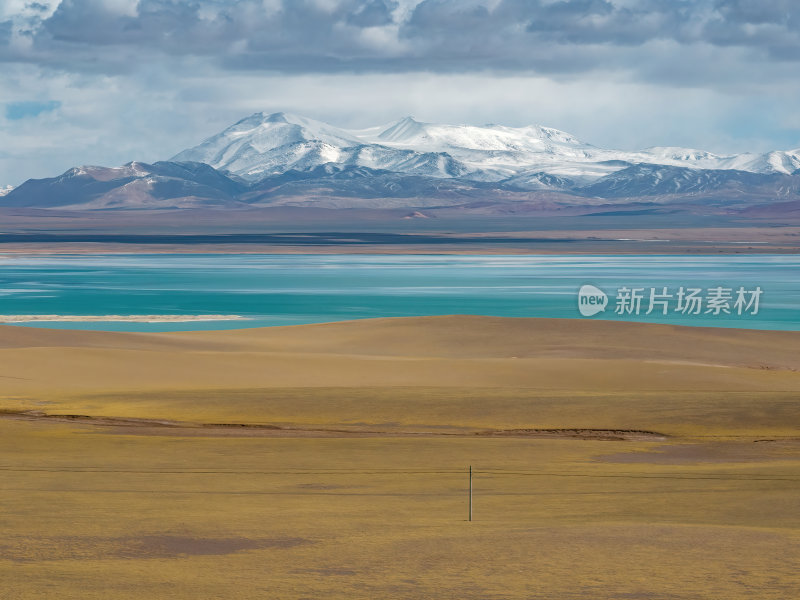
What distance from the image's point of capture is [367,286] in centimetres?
8450

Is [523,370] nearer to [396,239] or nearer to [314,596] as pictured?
[314,596]

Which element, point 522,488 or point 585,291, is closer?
point 522,488

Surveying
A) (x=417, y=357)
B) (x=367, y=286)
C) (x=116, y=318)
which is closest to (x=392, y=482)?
(x=417, y=357)

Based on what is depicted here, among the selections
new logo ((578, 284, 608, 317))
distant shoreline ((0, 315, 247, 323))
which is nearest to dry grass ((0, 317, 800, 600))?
distant shoreline ((0, 315, 247, 323))

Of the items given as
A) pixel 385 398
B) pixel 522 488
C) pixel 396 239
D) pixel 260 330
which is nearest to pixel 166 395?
pixel 385 398

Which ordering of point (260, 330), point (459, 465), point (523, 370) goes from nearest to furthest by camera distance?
point (459, 465) < point (523, 370) < point (260, 330)

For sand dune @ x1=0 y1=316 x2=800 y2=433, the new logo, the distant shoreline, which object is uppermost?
sand dune @ x1=0 y1=316 x2=800 y2=433

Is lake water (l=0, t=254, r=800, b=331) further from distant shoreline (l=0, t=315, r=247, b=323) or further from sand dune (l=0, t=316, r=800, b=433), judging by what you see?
sand dune (l=0, t=316, r=800, b=433)

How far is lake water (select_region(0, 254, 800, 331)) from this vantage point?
211ft

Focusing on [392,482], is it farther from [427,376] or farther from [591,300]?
[591,300]

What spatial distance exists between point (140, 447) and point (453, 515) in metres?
8.44

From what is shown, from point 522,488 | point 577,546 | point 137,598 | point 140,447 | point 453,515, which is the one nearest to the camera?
point 137,598

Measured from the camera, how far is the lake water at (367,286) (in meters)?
64.3

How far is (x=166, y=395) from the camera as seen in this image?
29.2m
